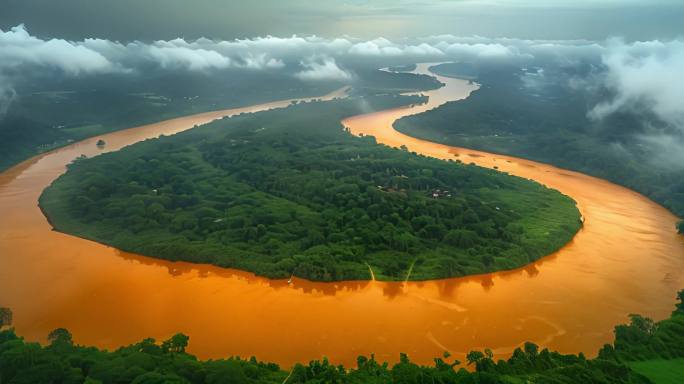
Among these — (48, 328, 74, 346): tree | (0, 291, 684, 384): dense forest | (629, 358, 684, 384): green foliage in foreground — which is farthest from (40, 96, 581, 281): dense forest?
(629, 358, 684, 384): green foliage in foreground

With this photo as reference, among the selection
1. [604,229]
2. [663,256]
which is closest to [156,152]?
[604,229]

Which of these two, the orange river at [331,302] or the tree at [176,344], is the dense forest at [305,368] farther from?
the orange river at [331,302]

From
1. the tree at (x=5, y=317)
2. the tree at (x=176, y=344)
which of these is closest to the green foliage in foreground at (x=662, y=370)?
the tree at (x=176, y=344)

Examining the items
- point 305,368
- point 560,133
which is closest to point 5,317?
point 305,368

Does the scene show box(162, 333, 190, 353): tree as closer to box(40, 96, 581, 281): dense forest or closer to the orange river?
the orange river

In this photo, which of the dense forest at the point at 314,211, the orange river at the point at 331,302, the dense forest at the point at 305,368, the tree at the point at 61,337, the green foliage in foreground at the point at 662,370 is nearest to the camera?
the dense forest at the point at 305,368
